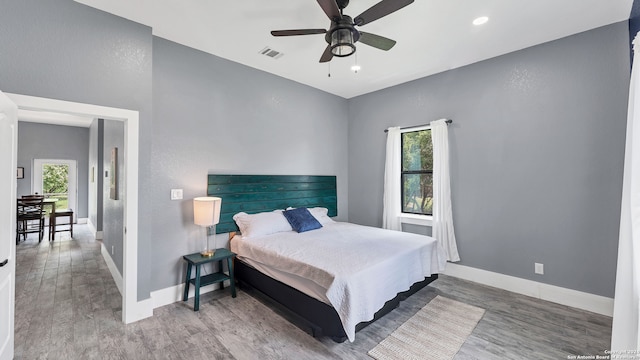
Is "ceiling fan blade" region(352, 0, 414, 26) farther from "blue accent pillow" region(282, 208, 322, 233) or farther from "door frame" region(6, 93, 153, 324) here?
"blue accent pillow" region(282, 208, 322, 233)

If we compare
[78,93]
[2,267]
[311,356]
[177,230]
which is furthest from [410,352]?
[78,93]

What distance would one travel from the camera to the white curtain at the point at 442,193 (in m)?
3.90

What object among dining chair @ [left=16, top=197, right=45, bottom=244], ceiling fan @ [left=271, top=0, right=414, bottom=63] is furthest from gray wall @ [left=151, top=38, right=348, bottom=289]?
dining chair @ [left=16, top=197, right=45, bottom=244]

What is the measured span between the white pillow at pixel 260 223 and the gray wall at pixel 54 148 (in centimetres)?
725

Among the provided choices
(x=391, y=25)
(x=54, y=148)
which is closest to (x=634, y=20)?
(x=391, y=25)

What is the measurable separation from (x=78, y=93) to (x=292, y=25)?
2.08 meters

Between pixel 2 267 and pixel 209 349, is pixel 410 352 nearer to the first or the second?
pixel 209 349

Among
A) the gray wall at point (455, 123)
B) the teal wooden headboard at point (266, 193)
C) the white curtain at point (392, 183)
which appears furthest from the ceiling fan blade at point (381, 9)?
the white curtain at point (392, 183)

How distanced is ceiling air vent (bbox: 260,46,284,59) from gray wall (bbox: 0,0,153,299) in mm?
1212

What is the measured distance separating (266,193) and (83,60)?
2445mm

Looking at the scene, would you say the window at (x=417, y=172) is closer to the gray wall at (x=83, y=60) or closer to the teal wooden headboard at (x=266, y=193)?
the teal wooden headboard at (x=266, y=193)

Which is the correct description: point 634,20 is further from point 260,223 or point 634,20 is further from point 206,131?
point 206,131

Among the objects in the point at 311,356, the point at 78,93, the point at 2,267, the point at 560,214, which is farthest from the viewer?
the point at 560,214

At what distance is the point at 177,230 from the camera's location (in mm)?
3229
